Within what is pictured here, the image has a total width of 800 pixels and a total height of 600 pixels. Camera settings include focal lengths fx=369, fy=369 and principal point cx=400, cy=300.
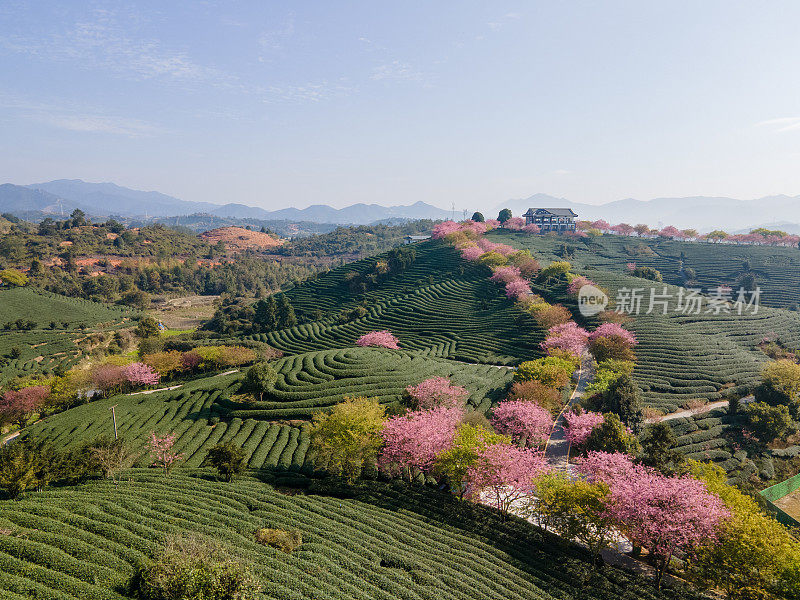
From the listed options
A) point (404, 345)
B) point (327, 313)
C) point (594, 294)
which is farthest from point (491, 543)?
point (327, 313)

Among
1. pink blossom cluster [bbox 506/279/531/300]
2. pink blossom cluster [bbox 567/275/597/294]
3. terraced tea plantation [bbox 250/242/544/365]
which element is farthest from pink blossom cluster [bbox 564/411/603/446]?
pink blossom cluster [bbox 567/275/597/294]

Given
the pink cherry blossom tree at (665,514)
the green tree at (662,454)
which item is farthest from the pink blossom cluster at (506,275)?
the pink cherry blossom tree at (665,514)

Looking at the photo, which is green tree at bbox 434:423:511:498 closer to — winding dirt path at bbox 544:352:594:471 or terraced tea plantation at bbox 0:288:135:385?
winding dirt path at bbox 544:352:594:471

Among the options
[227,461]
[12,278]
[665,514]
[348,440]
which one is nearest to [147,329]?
[227,461]

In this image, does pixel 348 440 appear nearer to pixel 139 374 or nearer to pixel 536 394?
pixel 536 394

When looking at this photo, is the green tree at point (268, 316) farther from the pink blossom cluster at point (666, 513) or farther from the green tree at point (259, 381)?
the pink blossom cluster at point (666, 513)

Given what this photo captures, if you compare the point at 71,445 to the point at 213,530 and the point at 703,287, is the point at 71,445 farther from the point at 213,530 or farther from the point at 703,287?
the point at 703,287
